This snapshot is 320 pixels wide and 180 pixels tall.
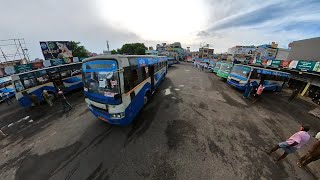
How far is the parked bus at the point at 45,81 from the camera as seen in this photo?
315 inches

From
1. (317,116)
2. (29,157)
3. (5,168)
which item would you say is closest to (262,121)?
(317,116)

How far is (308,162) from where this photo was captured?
431cm

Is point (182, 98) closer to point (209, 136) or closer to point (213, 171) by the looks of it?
point (209, 136)

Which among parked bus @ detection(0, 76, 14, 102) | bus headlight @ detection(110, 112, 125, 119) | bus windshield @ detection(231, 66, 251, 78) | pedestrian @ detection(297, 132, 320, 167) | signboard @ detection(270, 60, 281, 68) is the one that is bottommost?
parked bus @ detection(0, 76, 14, 102)

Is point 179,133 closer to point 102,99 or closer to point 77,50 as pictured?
point 102,99

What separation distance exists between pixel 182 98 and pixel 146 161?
22.0 ft

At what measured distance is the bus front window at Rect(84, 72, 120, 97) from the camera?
4.71m

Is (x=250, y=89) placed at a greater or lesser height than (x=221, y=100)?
greater

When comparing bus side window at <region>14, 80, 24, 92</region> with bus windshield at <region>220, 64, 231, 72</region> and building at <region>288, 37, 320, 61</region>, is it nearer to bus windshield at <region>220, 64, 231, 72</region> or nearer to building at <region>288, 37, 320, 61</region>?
bus windshield at <region>220, 64, 231, 72</region>

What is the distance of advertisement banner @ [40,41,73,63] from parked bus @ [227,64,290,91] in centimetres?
3069

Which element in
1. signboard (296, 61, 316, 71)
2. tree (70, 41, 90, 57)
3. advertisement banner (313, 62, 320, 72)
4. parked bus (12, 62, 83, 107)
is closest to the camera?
parked bus (12, 62, 83, 107)

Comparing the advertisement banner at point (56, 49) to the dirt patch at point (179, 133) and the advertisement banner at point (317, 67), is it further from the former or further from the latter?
the advertisement banner at point (317, 67)

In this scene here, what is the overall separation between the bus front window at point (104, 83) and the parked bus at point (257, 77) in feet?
40.1

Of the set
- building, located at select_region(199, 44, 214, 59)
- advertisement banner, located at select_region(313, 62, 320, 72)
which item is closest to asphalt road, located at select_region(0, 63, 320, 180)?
advertisement banner, located at select_region(313, 62, 320, 72)
